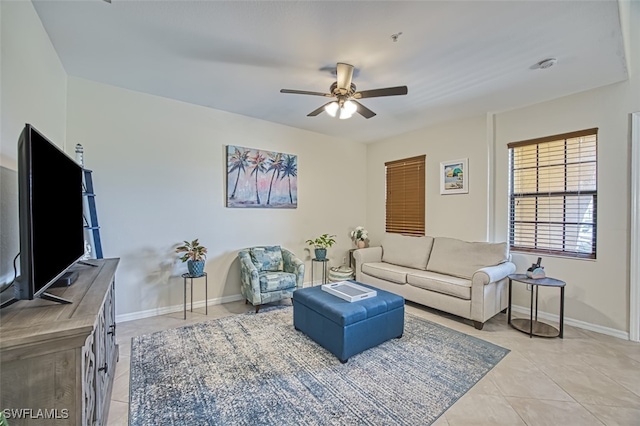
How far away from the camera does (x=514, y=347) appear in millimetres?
2779

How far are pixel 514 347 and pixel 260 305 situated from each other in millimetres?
2896

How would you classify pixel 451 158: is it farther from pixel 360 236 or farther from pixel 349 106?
pixel 349 106

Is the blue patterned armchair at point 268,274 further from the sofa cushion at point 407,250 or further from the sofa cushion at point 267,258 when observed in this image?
the sofa cushion at point 407,250

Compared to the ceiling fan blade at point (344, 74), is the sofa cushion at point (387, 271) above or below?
below

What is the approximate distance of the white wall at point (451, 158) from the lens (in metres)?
4.04

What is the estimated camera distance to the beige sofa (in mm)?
3217

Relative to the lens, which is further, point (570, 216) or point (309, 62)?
point (570, 216)

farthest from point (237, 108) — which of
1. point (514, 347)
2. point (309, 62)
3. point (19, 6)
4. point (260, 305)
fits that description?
point (514, 347)

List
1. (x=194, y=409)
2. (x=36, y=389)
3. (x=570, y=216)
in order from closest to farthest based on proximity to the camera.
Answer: (x=36, y=389) → (x=194, y=409) → (x=570, y=216)

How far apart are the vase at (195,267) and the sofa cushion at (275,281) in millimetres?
734

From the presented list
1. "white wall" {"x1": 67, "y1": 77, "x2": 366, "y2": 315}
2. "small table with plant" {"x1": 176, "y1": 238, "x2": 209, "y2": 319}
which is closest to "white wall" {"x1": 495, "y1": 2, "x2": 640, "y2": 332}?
"white wall" {"x1": 67, "y1": 77, "x2": 366, "y2": 315}

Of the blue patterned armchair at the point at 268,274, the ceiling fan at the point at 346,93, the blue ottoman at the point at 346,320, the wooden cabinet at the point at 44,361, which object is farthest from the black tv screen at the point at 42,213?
the blue patterned armchair at the point at 268,274

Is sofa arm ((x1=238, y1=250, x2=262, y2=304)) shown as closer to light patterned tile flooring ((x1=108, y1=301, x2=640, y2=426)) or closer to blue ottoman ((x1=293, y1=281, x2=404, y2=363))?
blue ottoman ((x1=293, y1=281, x2=404, y2=363))

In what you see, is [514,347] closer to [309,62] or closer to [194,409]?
[194,409]
